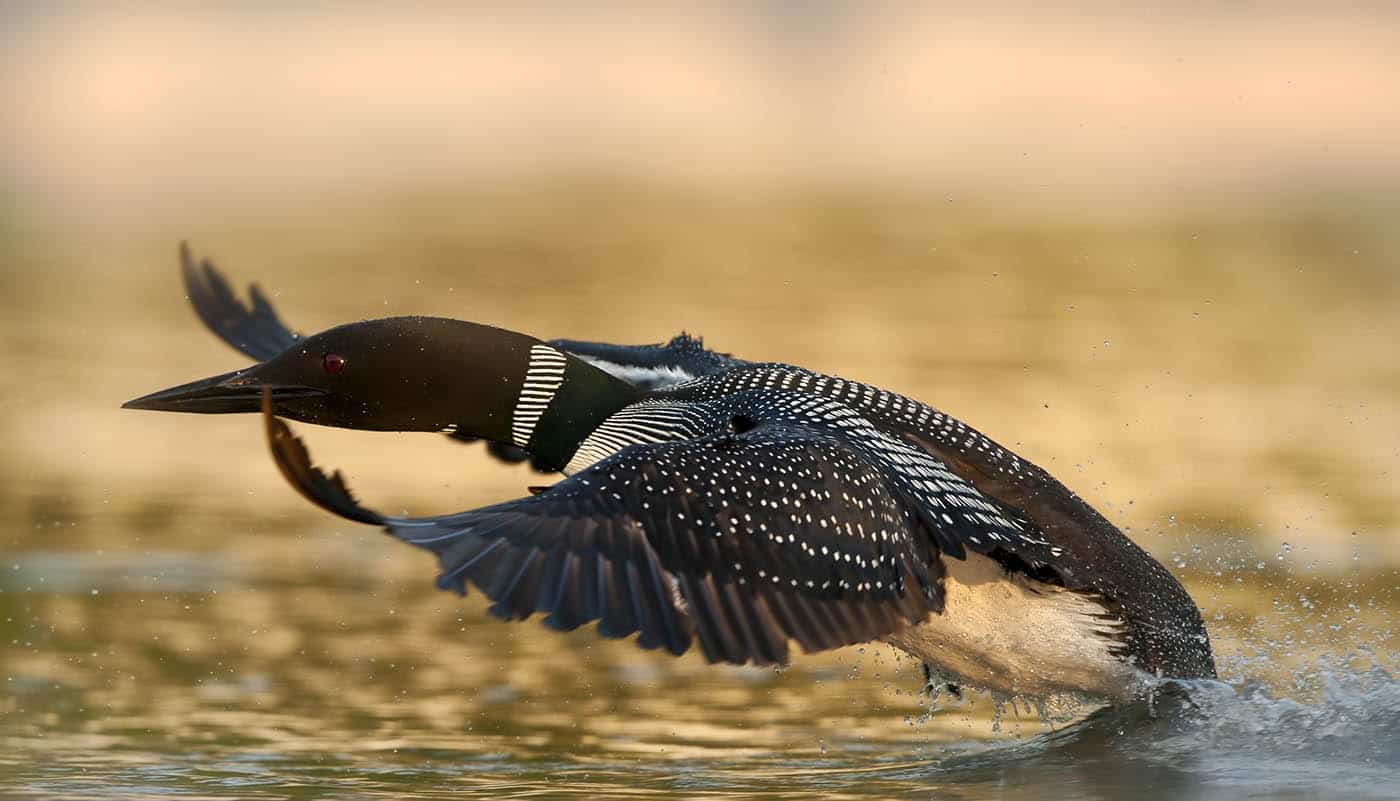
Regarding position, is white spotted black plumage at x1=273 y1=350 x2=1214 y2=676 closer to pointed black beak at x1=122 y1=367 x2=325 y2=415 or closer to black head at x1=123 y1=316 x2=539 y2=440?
black head at x1=123 y1=316 x2=539 y2=440

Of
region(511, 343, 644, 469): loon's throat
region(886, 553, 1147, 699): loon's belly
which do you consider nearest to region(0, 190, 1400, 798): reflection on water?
region(886, 553, 1147, 699): loon's belly

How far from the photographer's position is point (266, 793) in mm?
4523

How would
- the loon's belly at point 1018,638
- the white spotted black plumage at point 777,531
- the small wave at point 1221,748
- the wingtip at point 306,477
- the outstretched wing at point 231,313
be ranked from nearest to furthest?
the wingtip at point 306,477
the white spotted black plumage at point 777,531
the small wave at point 1221,748
the loon's belly at point 1018,638
the outstretched wing at point 231,313

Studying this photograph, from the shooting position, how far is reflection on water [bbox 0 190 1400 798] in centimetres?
484

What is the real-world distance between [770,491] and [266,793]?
1.22 m

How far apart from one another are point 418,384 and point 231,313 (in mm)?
997

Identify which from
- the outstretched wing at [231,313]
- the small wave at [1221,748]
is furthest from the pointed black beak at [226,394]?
the small wave at [1221,748]

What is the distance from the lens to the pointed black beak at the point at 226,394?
4781mm

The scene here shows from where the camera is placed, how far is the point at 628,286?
11.0m

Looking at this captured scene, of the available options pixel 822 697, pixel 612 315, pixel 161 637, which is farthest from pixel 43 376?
pixel 822 697

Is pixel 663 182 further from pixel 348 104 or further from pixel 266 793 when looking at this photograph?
pixel 266 793

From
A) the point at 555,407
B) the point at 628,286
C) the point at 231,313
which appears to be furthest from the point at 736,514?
the point at 628,286

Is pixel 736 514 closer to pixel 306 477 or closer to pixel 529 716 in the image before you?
pixel 306 477

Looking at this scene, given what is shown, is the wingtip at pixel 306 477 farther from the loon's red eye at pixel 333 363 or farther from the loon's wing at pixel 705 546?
the loon's red eye at pixel 333 363
